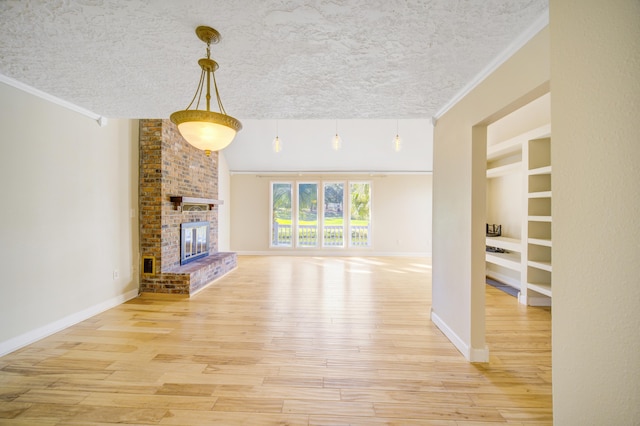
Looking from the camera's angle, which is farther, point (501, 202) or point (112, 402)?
point (501, 202)

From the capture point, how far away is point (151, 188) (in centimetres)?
358

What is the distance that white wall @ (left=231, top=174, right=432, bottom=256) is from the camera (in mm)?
6906

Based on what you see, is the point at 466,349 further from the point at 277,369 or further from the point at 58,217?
the point at 58,217

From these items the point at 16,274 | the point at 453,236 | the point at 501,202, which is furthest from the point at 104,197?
the point at 501,202

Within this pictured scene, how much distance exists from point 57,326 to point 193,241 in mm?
2131

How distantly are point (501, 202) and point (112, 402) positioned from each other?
5.64 meters

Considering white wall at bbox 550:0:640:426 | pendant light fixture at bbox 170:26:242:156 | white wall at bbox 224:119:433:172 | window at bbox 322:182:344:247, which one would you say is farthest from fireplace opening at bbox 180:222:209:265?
white wall at bbox 550:0:640:426

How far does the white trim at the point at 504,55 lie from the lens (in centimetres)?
139

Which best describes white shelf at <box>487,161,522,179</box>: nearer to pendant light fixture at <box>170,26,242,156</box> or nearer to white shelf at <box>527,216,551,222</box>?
white shelf at <box>527,216,551,222</box>

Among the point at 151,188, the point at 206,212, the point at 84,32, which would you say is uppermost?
the point at 84,32

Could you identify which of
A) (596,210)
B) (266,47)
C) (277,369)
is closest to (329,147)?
(266,47)

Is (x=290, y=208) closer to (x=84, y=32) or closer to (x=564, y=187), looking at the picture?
(x=84, y=32)

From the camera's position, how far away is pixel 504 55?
1667 millimetres

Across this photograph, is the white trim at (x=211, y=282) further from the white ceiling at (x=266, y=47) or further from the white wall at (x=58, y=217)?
the white ceiling at (x=266, y=47)
